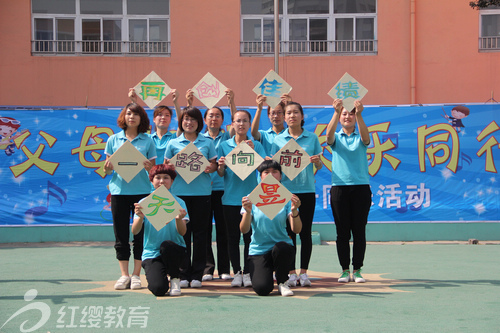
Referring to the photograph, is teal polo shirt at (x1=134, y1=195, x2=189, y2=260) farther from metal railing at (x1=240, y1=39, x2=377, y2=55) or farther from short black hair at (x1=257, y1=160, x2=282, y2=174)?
metal railing at (x1=240, y1=39, x2=377, y2=55)

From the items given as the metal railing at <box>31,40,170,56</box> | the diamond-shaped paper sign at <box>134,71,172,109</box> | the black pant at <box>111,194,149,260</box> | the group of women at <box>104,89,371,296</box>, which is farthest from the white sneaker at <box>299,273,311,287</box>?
the metal railing at <box>31,40,170,56</box>

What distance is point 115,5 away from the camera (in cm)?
1162

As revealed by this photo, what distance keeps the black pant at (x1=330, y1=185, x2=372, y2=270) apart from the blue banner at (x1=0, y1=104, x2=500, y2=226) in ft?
10.1

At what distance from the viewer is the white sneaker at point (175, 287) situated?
4.57 metres

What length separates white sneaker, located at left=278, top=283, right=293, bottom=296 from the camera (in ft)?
14.9

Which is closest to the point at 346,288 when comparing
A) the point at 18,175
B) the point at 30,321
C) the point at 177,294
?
the point at 177,294

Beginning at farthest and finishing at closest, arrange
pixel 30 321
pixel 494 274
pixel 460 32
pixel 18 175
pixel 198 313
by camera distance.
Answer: pixel 460 32, pixel 18 175, pixel 494 274, pixel 198 313, pixel 30 321

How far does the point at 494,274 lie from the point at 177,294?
2.90 meters

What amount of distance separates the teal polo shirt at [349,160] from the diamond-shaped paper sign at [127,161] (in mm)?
1665

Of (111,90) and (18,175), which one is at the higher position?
(111,90)

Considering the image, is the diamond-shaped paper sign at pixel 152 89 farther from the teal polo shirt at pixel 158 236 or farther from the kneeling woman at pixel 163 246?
the teal polo shirt at pixel 158 236

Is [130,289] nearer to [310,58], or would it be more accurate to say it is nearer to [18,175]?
[18,175]

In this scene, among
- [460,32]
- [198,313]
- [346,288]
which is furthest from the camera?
[460,32]

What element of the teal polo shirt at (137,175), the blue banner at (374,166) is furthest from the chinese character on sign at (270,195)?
the blue banner at (374,166)
